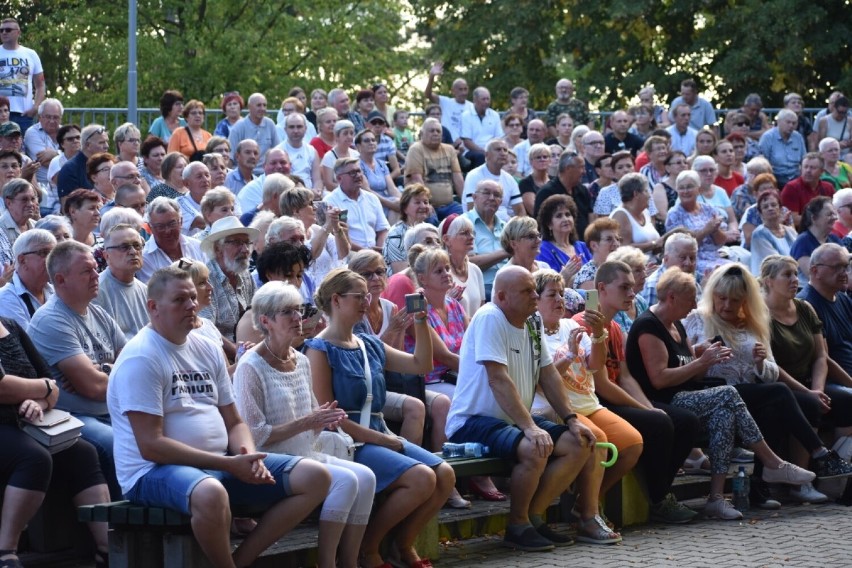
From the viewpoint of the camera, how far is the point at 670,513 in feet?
28.4

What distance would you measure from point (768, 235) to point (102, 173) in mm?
5881

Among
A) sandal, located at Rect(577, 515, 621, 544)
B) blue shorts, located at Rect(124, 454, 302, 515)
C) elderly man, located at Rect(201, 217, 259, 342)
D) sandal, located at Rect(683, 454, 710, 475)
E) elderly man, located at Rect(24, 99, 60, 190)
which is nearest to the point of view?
blue shorts, located at Rect(124, 454, 302, 515)

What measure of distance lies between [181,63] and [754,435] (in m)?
20.9

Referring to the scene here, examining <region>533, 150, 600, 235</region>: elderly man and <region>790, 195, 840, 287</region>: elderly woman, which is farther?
<region>533, 150, 600, 235</region>: elderly man

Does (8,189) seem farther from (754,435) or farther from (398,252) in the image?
(754,435)

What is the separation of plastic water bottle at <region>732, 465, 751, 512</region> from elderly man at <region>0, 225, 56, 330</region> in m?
4.34

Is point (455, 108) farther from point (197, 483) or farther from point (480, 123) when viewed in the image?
point (197, 483)

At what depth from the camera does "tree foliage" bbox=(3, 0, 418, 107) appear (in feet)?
91.2

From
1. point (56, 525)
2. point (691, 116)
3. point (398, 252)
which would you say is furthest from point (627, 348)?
point (691, 116)

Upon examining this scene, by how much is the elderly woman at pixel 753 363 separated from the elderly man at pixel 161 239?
340cm

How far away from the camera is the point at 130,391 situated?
6109 mm

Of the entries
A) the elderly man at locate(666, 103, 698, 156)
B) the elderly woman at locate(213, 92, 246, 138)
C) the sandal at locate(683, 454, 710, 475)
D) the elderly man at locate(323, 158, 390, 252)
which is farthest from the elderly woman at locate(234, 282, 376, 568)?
the elderly man at locate(666, 103, 698, 156)

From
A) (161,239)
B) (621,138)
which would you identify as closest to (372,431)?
(161,239)

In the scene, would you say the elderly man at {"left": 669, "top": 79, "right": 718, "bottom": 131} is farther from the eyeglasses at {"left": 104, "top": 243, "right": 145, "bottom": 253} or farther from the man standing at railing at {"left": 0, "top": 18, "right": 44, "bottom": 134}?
the eyeglasses at {"left": 104, "top": 243, "right": 145, "bottom": 253}
